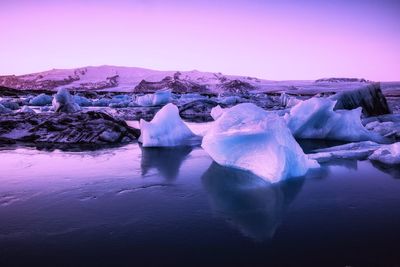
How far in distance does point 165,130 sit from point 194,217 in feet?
12.4

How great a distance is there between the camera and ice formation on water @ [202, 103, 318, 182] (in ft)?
11.8

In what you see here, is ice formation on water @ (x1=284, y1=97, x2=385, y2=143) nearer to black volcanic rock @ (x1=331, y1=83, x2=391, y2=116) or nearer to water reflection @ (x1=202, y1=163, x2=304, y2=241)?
water reflection @ (x1=202, y1=163, x2=304, y2=241)

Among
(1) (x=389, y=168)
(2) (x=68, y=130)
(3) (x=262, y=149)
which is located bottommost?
(2) (x=68, y=130)

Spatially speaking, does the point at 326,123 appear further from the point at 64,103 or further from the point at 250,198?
the point at 64,103

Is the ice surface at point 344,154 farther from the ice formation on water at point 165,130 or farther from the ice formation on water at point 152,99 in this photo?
the ice formation on water at point 152,99

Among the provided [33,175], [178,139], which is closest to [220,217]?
[33,175]

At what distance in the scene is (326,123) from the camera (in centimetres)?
702

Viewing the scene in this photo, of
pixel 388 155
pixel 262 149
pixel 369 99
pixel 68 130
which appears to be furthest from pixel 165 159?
pixel 369 99

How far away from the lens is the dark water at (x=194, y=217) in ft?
6.20

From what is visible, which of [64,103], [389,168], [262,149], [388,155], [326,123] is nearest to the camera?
[262,149]

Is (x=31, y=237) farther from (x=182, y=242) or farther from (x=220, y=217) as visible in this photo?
(x=220, y=217)

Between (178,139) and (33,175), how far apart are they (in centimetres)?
297

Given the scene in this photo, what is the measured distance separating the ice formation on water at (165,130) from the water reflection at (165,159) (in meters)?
0.21

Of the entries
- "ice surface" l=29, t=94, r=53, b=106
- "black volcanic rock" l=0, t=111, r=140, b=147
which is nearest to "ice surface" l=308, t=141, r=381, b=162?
"black volcanic rock" l=0, t=111, r=140, b=147
